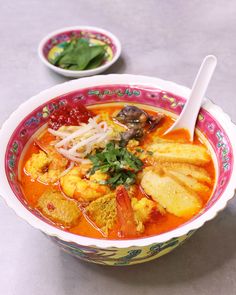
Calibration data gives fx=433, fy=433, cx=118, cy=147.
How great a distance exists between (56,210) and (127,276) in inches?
10.5

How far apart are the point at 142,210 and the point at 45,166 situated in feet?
1.13

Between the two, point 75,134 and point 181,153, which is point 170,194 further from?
point 75,134

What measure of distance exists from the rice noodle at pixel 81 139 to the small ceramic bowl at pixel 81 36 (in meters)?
0.61

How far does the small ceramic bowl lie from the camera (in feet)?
6.56

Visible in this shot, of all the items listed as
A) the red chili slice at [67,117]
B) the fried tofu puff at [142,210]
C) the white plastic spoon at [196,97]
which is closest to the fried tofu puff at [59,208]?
the fried tofu puff at [142,210]

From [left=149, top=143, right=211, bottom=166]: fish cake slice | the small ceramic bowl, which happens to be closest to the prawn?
[left=149, top=143, right=211, bottom=166]: fish cake slice

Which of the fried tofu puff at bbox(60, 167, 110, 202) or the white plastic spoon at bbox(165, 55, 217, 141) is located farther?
the white plastic spoon at bbox(165, 55, 217, 141)

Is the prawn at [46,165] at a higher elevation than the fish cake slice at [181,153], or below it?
higher

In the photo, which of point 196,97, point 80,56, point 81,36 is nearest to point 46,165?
point 196,97

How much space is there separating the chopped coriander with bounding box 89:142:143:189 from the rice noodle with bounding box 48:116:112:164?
0.14 ft

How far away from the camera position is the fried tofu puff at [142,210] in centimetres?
109

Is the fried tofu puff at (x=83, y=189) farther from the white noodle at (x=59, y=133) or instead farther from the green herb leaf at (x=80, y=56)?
the green herb leaf at (x=80, y=56)

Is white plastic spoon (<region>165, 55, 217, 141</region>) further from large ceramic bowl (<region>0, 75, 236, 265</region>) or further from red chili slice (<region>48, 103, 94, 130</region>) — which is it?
red chili slice (<region>48, 103, 94, 130</region>)

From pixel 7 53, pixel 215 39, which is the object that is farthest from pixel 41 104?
pixel 215 39
